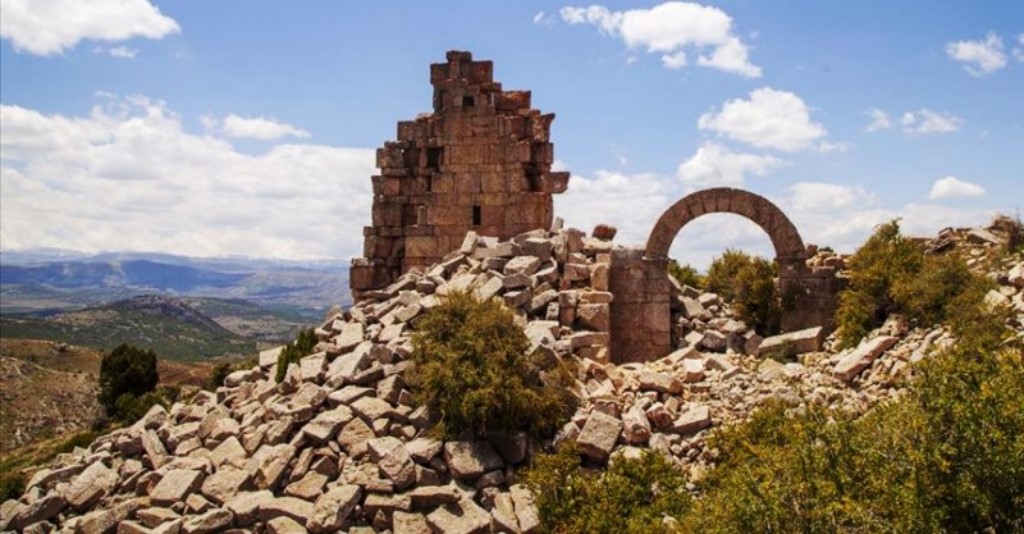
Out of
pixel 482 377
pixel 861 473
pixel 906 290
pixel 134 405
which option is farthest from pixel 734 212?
pixel 134 405

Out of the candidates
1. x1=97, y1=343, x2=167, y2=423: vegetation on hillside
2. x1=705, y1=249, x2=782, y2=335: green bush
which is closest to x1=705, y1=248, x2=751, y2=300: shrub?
x1=705, y1=249, x2=782, y2=335: green bush

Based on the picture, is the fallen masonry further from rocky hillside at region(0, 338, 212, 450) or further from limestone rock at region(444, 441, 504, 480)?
rocky hillside at region(0, 338, 212, 450)

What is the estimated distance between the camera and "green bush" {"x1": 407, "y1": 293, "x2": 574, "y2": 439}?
38.9 ft

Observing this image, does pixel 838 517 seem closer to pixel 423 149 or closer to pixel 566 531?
pixel 566 531

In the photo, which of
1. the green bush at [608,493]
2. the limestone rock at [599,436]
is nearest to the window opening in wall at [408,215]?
the limestone rock at [599,436]

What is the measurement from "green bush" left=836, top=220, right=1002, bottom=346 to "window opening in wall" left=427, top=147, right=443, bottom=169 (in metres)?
9.30

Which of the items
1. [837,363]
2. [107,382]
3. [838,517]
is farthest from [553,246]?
[107,382]

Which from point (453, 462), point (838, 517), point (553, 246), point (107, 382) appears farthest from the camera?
point (107, 382)

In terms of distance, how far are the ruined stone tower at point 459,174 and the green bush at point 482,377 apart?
6.00m

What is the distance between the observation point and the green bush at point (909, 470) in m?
7.61

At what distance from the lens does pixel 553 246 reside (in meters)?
16.5

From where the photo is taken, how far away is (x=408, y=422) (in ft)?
40.6

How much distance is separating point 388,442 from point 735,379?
18.8 ft

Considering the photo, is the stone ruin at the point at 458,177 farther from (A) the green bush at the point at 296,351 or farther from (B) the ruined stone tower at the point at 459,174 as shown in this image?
(A) the green bush at the point at 296,351
